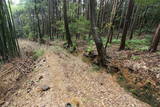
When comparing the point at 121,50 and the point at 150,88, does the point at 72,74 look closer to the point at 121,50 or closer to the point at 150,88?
the point at 150,88

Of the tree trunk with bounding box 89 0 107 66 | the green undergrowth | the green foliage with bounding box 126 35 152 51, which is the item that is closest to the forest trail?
the tree trunk with bounding box 89 0 107 66

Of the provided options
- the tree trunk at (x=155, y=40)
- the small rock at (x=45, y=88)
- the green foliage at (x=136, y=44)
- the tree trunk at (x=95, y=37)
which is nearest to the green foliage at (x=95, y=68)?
the tree trunk at (x=95, y=37)

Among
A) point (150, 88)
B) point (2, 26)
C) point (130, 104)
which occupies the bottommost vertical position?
point (130, 104)

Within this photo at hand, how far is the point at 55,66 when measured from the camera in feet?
18.4

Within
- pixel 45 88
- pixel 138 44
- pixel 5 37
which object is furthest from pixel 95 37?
pixel 138 44

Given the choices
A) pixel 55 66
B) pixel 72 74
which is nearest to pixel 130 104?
pixel 72 74

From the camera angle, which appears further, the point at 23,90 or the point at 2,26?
the point at 2,26

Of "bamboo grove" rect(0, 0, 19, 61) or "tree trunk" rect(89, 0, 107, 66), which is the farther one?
"bamboo grove" rect(0, 0, 19, 61)

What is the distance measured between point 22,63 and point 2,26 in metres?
2.25

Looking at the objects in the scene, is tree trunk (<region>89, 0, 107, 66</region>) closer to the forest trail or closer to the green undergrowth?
the forest trail

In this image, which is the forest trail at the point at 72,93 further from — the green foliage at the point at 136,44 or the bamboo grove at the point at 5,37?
the green foliage at the point at 136,44

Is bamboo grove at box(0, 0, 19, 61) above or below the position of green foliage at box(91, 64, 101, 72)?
above

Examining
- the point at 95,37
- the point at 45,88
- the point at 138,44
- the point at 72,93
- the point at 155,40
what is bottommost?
the point at 72,93

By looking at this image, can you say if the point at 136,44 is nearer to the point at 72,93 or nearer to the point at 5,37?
the point at 72,93
